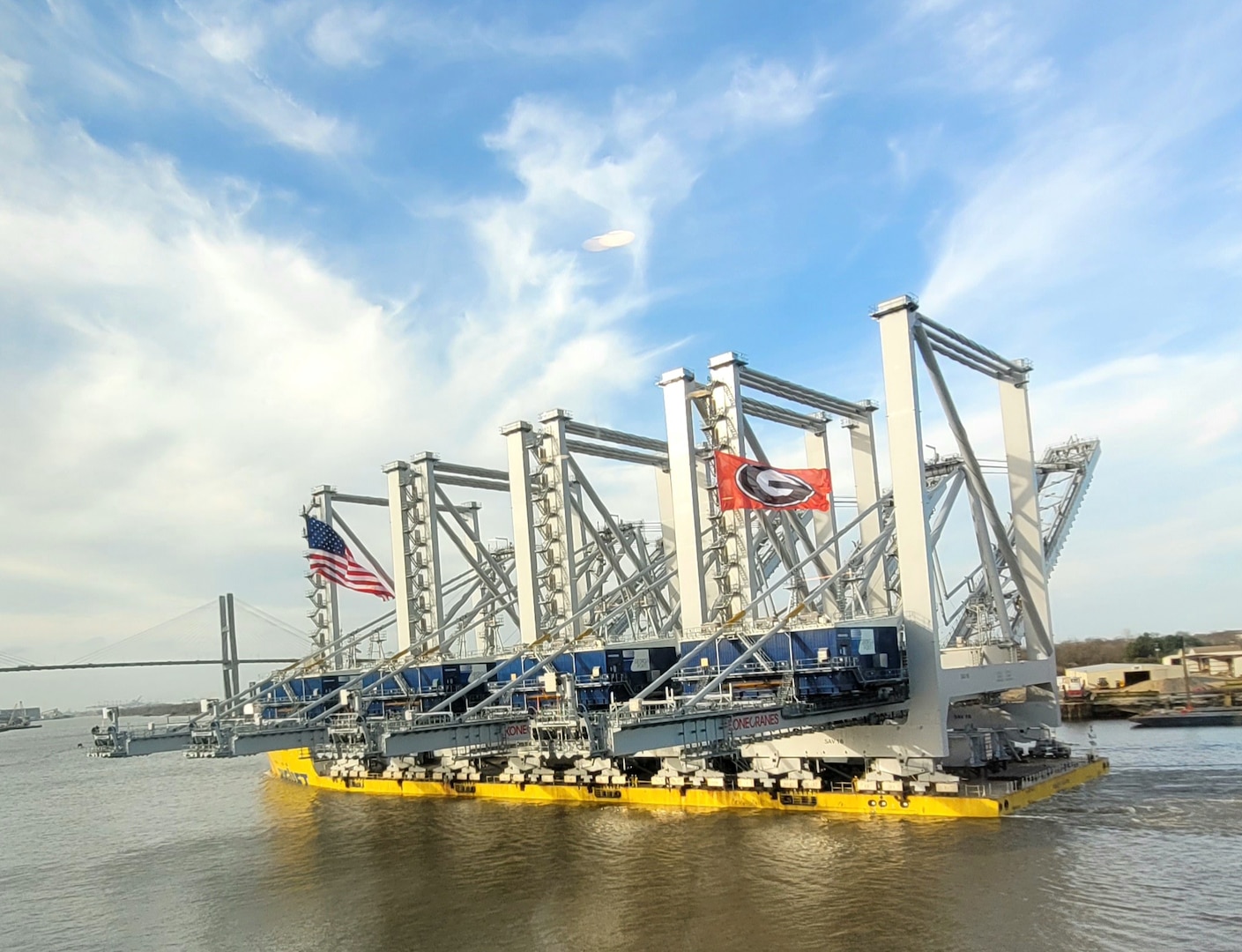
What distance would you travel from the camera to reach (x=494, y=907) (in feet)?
98.0

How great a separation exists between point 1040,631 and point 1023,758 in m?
6.30

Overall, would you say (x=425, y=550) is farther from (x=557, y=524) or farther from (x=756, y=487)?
(x=756, y=487)

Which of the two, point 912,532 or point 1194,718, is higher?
point 912,532

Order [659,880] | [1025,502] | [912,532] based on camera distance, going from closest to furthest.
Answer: [659,880], [912,532], [1025,502]

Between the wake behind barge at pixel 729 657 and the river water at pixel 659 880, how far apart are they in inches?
98.5

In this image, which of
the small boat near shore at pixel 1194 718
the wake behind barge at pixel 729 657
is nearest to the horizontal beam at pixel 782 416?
the wake behind barge at pixel 729 657

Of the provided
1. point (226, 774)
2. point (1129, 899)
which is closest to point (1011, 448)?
point (1129, 899)

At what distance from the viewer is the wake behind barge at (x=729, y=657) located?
3803 centimetres

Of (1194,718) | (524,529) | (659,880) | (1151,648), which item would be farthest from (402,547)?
(1151,648)

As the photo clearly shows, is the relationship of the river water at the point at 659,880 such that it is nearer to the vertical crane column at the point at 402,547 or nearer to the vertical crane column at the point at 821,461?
the vertical crane column at the point at 402,547

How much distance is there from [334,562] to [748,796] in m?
30.5

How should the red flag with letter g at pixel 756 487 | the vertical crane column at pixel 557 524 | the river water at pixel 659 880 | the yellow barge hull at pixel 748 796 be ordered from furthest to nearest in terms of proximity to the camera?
the vertical crane column at pixel 557 524 < the red flag with letter g at pixel 756 487 < the yellow barge hull at pixel 748 796 < the river water at pixel 659 880

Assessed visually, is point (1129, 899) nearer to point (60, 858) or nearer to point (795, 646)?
point (795, 646)

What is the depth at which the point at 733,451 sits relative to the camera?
44.5 m
